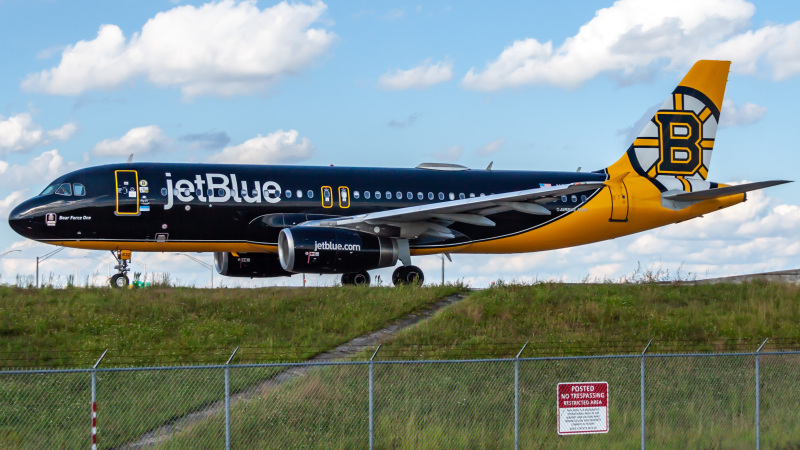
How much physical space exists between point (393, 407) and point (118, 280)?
41.8ft

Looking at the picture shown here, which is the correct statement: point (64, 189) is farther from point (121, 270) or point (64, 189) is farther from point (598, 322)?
point (598, 322)

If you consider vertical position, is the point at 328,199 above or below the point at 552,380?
above

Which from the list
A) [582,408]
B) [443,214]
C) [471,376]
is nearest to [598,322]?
[471,376]

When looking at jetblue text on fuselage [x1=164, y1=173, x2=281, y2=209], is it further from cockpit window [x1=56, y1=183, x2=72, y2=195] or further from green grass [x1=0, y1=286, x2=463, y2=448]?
green grass [x1=0, y1=286, x2=463, y2=448]

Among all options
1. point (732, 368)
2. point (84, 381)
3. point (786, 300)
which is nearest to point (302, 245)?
point (84, 381)

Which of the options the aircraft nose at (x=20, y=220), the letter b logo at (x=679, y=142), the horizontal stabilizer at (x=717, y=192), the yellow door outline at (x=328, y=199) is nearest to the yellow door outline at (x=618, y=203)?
the horizontal stabilizer at (x=717, y=192)

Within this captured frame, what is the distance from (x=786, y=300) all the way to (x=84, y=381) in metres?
20.4

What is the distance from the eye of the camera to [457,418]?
17141mm

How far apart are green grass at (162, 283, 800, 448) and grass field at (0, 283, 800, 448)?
47 mm

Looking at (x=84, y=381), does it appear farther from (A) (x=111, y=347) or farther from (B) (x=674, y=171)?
(B) (x=674, y=171)

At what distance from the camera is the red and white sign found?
14.7 metres

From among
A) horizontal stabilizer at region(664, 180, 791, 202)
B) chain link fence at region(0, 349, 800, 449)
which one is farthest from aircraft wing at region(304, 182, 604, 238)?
horizontal stabilizer at region(664, 180, 791, 202)

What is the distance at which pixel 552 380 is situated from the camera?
67.9ft

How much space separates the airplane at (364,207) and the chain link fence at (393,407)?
7.01 metres
